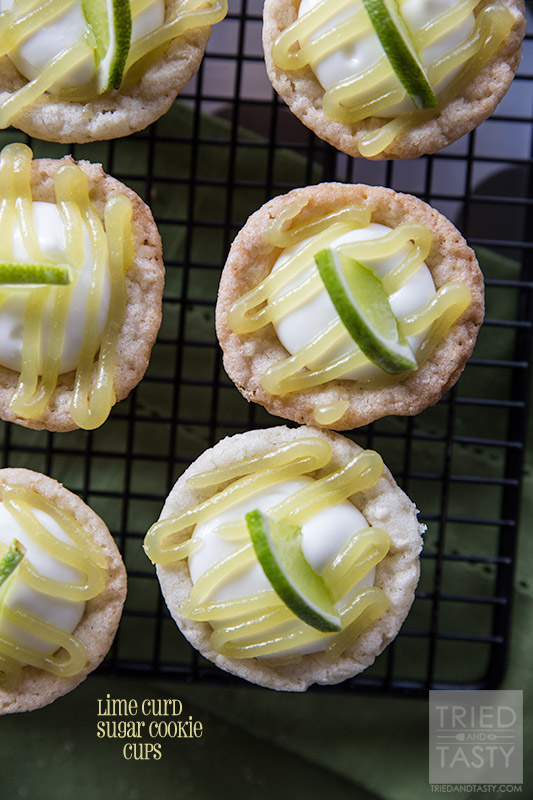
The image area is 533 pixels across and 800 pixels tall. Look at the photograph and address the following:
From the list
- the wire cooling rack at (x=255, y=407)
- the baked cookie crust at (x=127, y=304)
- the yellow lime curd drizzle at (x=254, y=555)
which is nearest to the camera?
the yellow lime curd drizzle at (x=254, y=555)

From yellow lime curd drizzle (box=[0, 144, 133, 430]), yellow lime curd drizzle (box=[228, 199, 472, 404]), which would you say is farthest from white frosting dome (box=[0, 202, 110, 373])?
yellow lime curd drizzle (box=[228, 199, 472, 404])

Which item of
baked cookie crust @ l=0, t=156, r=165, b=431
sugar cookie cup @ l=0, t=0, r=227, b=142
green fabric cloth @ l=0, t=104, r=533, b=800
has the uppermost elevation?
sugar cookie cup @ l=0, t=0, r=227, b=142

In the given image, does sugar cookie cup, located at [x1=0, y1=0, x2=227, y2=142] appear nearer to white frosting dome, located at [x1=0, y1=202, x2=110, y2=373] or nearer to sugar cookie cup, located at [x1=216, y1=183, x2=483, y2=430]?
white frosting dome, located at [x1=0, y1=202, x2=110, y2=373]

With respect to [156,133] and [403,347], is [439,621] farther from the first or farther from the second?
[156,133]

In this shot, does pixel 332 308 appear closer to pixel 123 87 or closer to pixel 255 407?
pixel 255 407

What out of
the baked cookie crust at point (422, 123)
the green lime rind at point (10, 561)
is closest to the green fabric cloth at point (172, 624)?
the baked cookie crust at point (422, 123)

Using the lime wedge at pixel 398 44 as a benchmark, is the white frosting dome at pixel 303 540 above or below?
below

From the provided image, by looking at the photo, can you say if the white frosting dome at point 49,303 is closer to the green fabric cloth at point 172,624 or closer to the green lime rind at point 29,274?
the green lime rind at point 29,274
